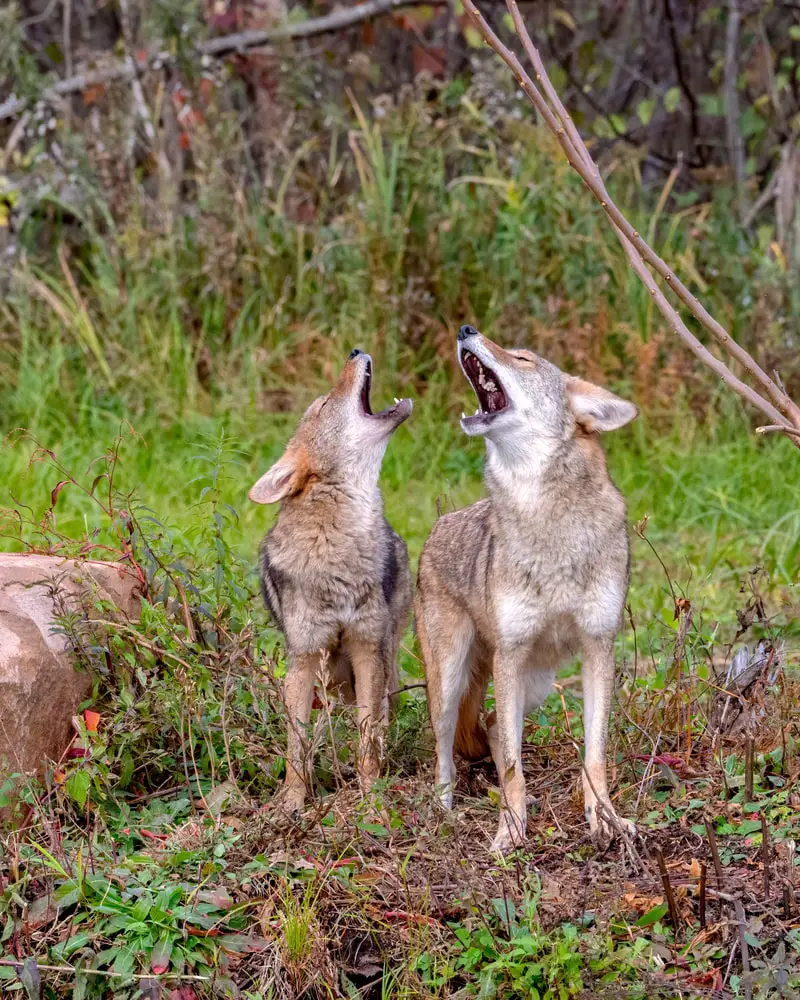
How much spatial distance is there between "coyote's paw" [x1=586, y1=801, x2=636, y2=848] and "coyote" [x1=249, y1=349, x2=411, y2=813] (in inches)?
28.8

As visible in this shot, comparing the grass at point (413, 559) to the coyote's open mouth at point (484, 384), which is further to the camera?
the coyote's open mouth at point (484, 384)

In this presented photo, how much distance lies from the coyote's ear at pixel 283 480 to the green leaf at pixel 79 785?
3.98 feet

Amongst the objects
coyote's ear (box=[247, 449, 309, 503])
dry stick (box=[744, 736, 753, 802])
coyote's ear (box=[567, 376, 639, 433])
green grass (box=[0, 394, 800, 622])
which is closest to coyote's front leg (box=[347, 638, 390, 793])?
coyote's ear (box=[247, 449, 309, 503])

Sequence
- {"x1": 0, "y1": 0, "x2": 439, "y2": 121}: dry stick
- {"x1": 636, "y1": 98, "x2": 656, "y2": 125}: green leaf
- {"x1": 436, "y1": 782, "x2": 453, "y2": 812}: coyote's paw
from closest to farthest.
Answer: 1. {"x1": 436, "y1": 782, "x2": 453, "y2": 812}: coyote's paw
2. {"x1": 0, "y1": 0, "x2": 439, "y2": 121}: dry stick
3. {"x1": 636, "y1": 98, "x2": 656, "y2": 125}: green leaf

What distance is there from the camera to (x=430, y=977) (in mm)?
3576

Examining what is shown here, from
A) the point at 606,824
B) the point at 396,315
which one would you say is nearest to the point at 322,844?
the point at 606,824

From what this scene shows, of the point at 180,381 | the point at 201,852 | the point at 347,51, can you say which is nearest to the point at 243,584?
the point at 201,852

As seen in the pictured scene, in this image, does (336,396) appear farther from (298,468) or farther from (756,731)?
(756,731)

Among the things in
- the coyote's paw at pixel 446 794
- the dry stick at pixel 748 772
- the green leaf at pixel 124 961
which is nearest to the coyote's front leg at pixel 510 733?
the coyote's paw at pixel 446 794

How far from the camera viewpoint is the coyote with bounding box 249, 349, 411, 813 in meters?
4.68

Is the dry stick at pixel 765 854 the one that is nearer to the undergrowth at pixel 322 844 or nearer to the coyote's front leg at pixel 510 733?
the undergrowth at pixel 322 844

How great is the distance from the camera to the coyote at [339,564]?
15.3ft

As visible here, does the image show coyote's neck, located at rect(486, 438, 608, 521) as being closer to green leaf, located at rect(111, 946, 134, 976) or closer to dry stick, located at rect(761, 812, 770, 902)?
dry stick, located at rect(761, 812, 770, 902)

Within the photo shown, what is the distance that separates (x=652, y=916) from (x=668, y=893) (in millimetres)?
82
